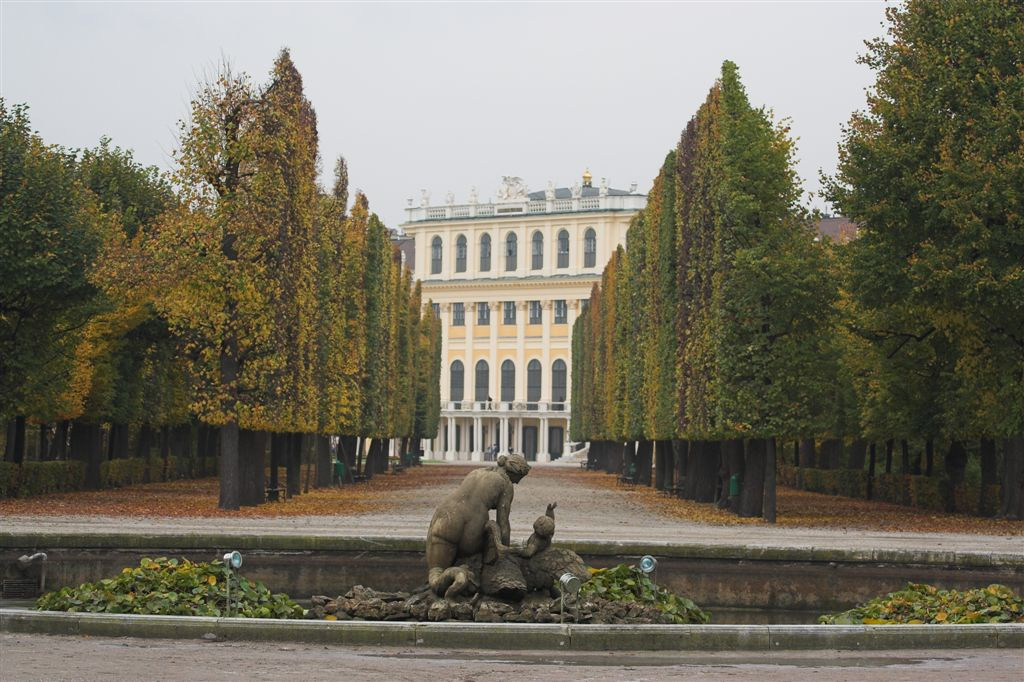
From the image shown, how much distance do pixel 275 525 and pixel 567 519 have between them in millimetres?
8002

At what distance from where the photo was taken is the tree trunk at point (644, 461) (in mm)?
63344

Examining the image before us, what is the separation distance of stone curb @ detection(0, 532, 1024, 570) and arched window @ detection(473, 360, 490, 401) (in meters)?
118

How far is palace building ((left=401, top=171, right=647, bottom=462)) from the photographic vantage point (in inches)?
5153

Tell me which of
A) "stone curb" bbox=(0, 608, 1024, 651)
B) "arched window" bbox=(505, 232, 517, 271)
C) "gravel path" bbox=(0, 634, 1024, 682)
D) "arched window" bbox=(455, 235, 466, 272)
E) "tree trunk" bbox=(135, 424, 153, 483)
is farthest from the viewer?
"arched window" bbox=(455, 235, 466, 272)

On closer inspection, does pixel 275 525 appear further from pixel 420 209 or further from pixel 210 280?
pixel 420 209

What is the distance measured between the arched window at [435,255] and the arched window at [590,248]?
1538 cm

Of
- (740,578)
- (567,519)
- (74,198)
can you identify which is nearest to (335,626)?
(740,578)

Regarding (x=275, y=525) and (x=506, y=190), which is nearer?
(x=275, y=525)

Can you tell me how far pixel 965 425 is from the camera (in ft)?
121

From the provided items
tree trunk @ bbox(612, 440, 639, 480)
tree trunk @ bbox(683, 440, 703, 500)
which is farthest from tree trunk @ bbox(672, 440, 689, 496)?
tree trunk @ bbox(612, 440, 639, 480)

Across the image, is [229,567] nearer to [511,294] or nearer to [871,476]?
[871,476]

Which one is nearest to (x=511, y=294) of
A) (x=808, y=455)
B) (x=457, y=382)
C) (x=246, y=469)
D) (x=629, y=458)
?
(x=457, y=382)

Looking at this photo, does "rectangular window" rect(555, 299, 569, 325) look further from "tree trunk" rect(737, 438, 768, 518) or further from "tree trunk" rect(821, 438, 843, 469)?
"tree trunk" rect(737, 438, 768, 518)

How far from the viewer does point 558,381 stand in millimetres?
133125
